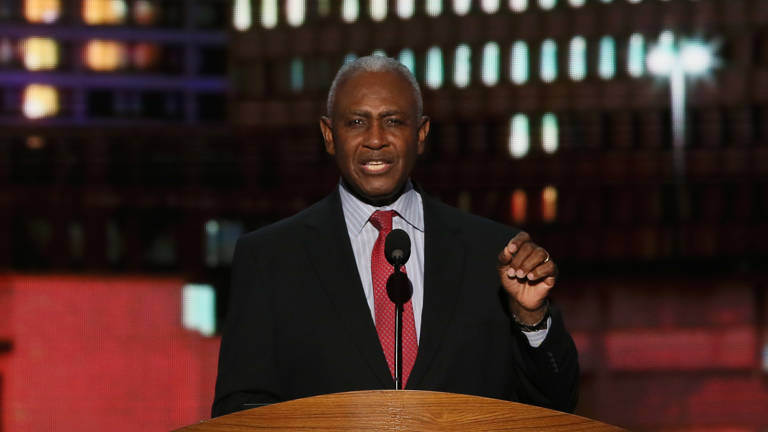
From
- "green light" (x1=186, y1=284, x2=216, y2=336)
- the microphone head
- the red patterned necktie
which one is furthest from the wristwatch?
"green light" (x1=186, y1=284, x2=216, y2=336)

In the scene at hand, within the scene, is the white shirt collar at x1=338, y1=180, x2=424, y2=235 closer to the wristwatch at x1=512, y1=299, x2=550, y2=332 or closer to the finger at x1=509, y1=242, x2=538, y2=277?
the wristwatch at x1=512, y1=299, x2=550, y2=332

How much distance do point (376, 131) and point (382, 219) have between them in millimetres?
265

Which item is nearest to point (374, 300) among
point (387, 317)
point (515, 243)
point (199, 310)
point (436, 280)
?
point (387, 317)

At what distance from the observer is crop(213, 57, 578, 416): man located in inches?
132

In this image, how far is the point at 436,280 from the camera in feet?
11.4

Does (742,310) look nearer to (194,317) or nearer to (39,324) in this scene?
(194,317)

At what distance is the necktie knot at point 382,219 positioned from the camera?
3576 millimetres

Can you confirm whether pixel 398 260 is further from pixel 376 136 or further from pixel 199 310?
pixel 199 310

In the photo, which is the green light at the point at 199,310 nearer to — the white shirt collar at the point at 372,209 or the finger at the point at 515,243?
the white shirt collar at the point at 372,209

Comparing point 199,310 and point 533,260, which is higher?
point 533,260

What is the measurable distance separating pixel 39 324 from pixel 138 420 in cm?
1591

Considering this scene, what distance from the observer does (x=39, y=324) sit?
90.7ft

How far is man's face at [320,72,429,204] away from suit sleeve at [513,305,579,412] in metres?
0.57

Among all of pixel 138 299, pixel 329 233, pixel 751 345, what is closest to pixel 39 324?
pixel 138 299
